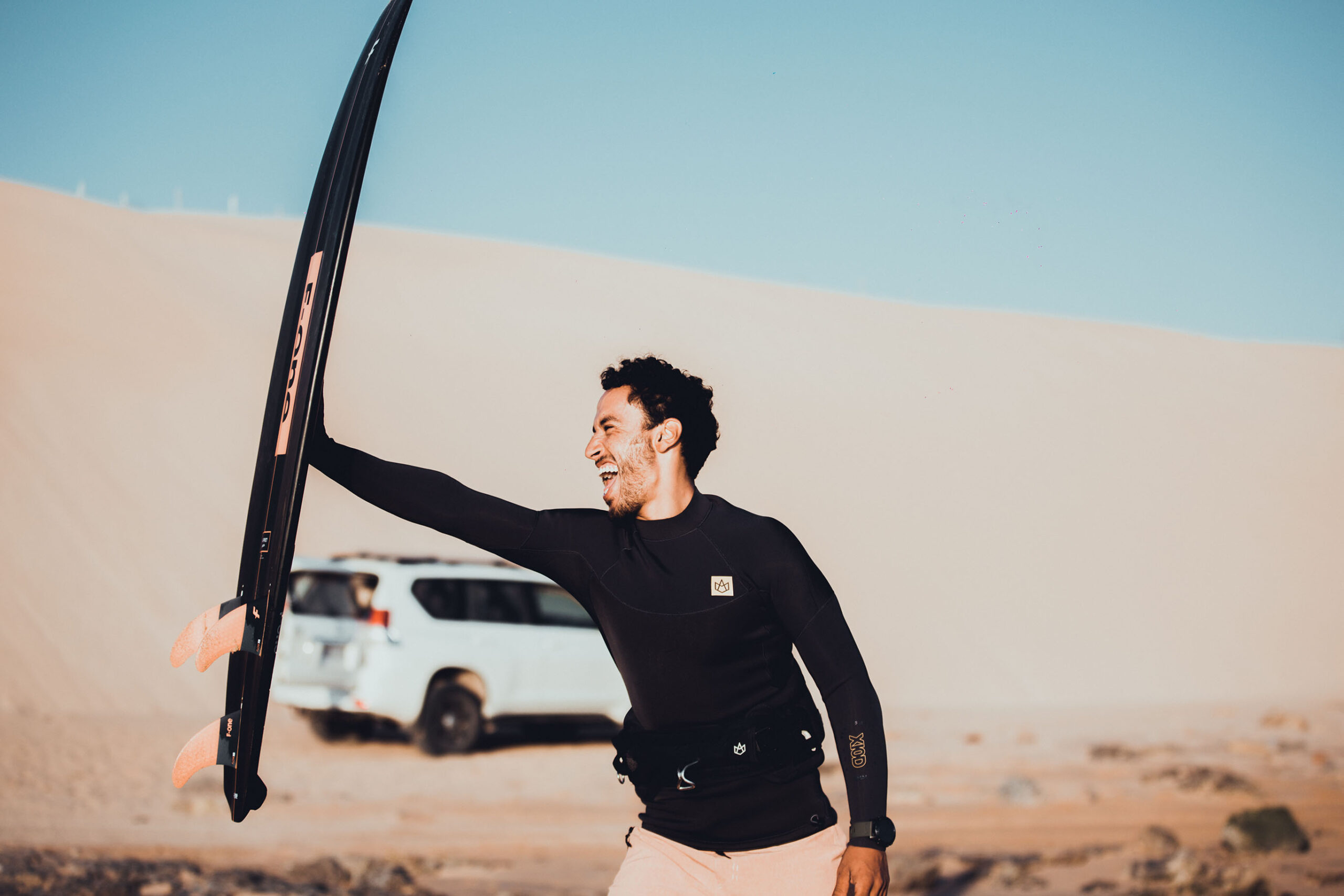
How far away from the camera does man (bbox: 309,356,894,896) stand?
3.15m

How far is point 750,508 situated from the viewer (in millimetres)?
29469

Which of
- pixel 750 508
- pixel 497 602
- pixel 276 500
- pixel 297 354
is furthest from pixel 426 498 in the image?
pixel 750 508

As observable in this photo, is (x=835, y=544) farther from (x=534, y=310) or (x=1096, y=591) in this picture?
(x=534, y=310)

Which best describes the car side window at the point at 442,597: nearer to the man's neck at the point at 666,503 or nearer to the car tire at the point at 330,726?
the car tire at the point at 330,726

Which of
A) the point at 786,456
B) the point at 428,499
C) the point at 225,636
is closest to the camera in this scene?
the point at 225,636

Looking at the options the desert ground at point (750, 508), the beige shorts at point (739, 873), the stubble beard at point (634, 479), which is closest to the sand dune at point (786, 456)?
the desert ground at point (750, 508)

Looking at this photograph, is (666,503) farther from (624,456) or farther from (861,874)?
(861,874)

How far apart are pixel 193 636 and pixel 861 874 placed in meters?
1.74

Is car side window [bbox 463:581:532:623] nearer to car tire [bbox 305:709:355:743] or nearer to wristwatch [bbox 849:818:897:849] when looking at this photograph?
car tire [bbox 305:709:355:743]

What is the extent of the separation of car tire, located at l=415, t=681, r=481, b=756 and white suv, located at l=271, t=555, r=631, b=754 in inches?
0.4

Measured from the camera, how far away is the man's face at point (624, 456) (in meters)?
3.46

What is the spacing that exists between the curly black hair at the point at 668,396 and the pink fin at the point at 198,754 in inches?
53.3

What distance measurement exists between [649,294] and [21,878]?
47.7 m

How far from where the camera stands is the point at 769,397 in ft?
129
